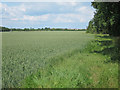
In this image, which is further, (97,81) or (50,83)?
(97,81)

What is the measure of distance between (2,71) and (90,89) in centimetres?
363

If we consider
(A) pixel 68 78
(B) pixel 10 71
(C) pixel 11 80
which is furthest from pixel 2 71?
(A) pixel 68 78

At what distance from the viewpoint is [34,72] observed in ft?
17.7

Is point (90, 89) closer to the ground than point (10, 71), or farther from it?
closer to the ground

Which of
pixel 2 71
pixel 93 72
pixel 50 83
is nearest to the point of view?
pixel 50 83

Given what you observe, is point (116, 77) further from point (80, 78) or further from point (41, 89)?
point (41, 89)

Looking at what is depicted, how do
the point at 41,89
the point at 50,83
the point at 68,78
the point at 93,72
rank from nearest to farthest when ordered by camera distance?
the point at 41,89, the point at 50,83, the point at 68,78, the point at 93,72

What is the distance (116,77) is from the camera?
17.1ft

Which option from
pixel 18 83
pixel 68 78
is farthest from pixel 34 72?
pixel 68 78

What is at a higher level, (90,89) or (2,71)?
(2,71)

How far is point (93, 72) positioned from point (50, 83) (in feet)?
7.78

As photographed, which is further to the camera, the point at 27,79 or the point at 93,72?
the point at 93,72

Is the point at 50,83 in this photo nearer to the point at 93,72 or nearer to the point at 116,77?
the point at 93,72

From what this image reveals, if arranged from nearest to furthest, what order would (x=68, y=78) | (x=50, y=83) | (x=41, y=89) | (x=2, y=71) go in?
1. (x=41, y=89)
2. (x=50, y=83)
3. (x=68, y=78)
4. (x=2, y=71)
